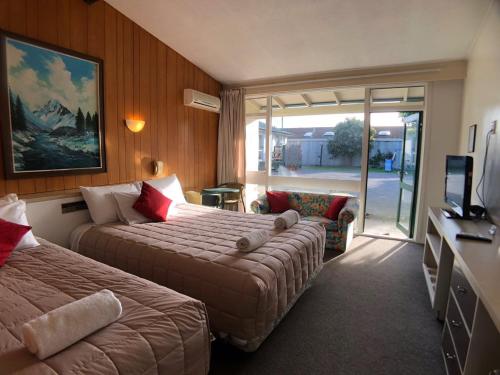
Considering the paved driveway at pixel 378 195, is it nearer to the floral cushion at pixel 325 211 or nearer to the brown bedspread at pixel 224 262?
the floral cushion at pixel 325 211

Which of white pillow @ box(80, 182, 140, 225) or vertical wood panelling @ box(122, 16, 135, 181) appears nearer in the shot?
white pillow @ box(80, 182, 140, 225)

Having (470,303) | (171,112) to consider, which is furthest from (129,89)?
(470,303)

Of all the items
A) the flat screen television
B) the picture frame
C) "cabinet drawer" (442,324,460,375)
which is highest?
the picture frame

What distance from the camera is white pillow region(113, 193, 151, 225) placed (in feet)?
10.1

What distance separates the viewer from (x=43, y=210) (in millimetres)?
2855

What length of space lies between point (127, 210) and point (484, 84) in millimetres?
3907

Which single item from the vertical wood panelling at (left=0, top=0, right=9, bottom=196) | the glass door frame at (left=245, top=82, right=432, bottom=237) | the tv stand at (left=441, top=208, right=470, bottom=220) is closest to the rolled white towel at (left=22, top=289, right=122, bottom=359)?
the vertical wood panelling at (left=0, top=0, right=9, bottom=196)

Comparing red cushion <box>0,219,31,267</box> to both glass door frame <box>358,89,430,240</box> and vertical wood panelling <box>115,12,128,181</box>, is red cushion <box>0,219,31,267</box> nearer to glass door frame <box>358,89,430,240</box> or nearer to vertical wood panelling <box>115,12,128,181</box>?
vertical wood panelling <box>115,12,128,181</box>

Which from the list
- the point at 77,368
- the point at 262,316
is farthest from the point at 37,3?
the point at 262,316

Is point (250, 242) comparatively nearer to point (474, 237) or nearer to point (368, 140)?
point (474, 237)

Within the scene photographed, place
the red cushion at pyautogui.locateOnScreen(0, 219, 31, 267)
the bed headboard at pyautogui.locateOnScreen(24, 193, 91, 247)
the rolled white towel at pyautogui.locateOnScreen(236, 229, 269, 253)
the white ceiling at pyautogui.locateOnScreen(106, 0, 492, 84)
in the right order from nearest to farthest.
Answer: the red cushion at pyautogui.locateOnScreen(0, 219, 31, 267)
the rolled white towel at pyautogui.locateOnScreen(236, 229, 269, 253)
the bed headboard at pyautogui.locateOnScreen(24, 193, 91, 247)
the white ceiling at pyautogui.locateOnScreen(106, 0, 492, 84)

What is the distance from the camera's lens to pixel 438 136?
407cm

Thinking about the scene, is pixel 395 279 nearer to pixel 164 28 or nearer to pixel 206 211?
pixel 206 211

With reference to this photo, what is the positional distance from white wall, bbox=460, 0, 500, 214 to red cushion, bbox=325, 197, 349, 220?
1.56m
